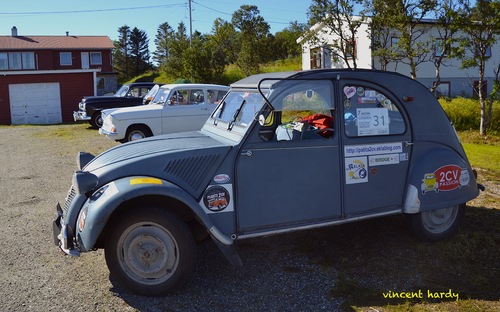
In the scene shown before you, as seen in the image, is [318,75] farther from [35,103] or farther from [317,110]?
[35,103]

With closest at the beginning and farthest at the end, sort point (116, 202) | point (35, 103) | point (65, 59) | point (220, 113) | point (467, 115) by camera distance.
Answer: point (116, 202) → point (220, 113) → point (467, 115) → point (35, 103) → point (65, 59)

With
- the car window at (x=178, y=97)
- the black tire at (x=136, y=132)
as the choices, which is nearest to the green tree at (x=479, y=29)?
the car window at (x=178, y=97)

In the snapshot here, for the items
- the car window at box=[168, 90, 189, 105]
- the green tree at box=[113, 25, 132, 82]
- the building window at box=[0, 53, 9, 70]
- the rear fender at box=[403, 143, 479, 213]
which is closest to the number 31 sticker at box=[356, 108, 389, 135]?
the rear fender at box=[403, 143, 479, 213]

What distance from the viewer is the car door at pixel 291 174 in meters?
4.34

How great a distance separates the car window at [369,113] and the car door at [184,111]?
27.0 ft

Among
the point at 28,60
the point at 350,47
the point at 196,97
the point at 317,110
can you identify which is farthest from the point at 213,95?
the point at 28,60

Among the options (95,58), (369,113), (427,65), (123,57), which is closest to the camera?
(369,113)

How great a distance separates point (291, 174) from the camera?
175 inches

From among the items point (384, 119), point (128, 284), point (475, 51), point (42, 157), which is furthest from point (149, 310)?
point (475, 51)

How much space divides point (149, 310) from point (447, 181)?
11.0ft

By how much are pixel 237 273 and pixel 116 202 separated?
1465 millimetres

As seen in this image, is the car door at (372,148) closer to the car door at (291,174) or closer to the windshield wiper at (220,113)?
the car door at (291,174)

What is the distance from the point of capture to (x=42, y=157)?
12562 mm

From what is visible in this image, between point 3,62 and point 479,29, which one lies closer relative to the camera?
point 479,29
